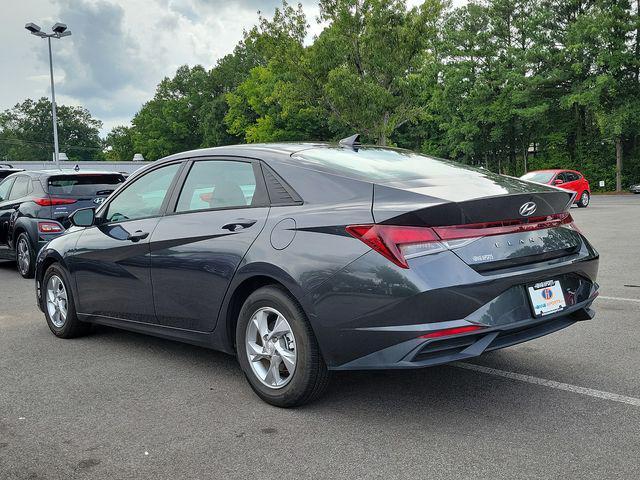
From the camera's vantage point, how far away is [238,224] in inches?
157

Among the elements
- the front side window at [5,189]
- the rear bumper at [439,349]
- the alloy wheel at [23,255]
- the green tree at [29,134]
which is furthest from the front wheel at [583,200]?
the green tree at [29,134]

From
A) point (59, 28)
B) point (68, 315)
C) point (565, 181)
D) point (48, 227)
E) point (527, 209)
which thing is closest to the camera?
point (527, 209)

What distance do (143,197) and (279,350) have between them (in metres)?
1.97

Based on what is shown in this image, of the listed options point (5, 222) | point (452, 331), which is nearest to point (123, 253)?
point (452, 331)

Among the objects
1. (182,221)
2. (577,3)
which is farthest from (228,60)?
(182,221)

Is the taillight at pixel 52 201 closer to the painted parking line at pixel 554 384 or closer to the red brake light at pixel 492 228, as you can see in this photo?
the painted parking line at pixel 554 384

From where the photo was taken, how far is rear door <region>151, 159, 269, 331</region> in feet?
13.0

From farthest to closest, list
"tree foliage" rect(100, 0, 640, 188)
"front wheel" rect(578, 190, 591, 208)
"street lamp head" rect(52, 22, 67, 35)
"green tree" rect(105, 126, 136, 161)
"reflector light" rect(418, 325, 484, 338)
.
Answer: "green tree" rect(105, 126, 136, 161)
"street lamp head" rect(52, 22, 67, 35)
"tree foliage" rect(100, 0, 640, 188)
"front wheel" rect(578, 190, 591, 208)
"reflector light" rect(418, 325, 484, 338)

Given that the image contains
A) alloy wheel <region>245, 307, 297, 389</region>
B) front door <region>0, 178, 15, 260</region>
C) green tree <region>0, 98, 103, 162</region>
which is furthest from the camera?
green tree <region>0, 98, 103, 162</region>

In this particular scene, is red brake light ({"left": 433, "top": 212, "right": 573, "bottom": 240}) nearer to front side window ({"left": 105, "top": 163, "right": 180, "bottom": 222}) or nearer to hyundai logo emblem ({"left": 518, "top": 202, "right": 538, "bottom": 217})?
hyundai logo emblem ({"left": 518, "top": 202, "right": 538, "bottom": 217})

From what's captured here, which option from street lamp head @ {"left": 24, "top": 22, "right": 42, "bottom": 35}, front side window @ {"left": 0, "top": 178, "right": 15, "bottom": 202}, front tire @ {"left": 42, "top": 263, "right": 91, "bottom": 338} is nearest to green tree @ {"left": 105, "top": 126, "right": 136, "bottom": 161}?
street lamp head @ {"left": 24, "top": 22, "right": 42, "bottom": 35}

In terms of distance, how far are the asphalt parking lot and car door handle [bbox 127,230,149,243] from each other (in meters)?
0.94

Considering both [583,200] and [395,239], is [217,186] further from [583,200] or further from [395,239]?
[583,200]

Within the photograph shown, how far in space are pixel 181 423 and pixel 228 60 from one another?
75.7 m
